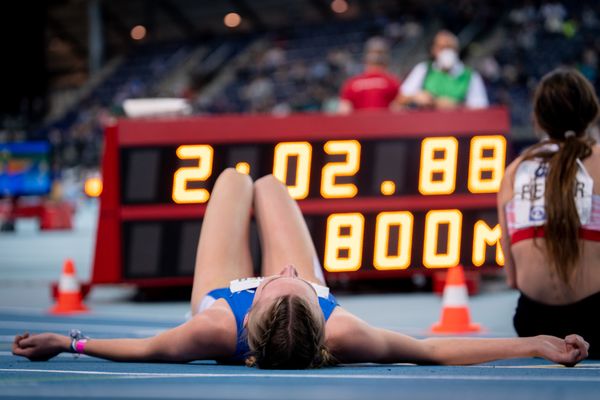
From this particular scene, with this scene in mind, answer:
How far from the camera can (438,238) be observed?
9.37 m

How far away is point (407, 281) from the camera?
35.4 feet

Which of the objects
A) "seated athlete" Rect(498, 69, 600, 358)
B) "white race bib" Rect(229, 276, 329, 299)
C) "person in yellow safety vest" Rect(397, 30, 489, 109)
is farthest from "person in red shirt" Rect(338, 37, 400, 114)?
"white race bib" Rect(229, 276, 329, 299)

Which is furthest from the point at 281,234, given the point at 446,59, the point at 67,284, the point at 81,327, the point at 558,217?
the point at 446,59

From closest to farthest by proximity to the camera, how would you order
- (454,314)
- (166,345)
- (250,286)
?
(166,345)
(250,286)
(454,314)

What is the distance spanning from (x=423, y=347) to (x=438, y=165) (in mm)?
5103

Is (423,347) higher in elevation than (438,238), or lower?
lower

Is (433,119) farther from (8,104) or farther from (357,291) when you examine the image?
(8,104)

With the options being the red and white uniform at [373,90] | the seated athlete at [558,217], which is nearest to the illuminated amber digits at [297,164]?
the red and white uniform at [373,90]

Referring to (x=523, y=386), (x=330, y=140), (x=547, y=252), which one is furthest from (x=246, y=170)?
(x=523, y=386)

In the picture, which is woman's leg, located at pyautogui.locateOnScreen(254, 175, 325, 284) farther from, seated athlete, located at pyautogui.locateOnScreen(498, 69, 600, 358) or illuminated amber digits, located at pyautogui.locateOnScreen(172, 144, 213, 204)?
illuminated amber digits, located at pyautogui.locateOnScreen(172, 144, 213, 204)

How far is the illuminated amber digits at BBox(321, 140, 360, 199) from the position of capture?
937cm

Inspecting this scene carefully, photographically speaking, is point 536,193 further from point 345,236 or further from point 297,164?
point 297,164

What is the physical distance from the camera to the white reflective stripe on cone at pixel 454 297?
7.17 m

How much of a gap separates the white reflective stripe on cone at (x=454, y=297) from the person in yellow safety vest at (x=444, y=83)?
3883mm
